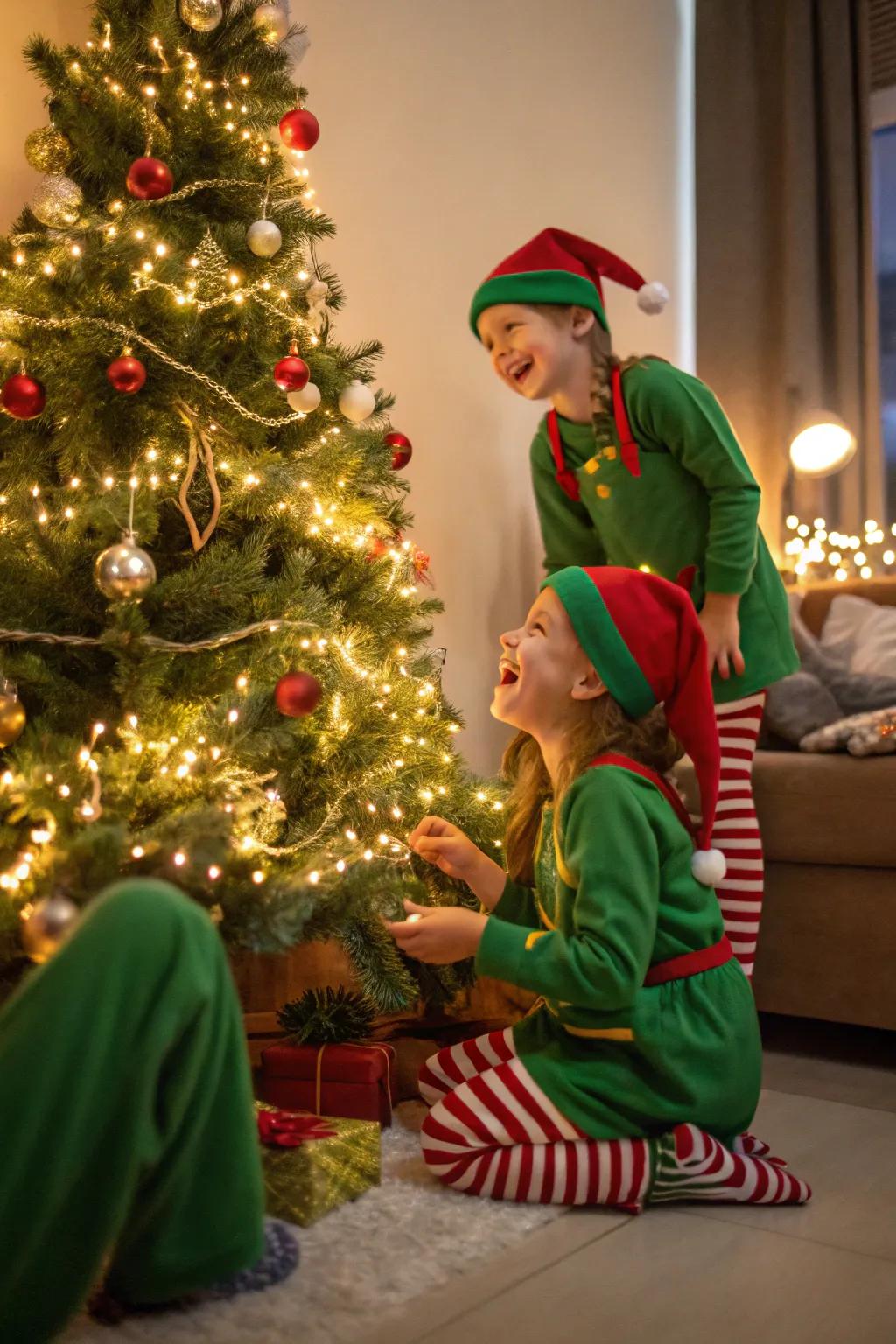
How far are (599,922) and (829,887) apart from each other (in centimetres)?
80

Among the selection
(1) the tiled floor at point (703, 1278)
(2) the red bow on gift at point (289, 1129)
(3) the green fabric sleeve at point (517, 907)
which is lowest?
(1) the tiled floor at point (703, 1278)

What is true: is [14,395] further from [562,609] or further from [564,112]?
[564,112]

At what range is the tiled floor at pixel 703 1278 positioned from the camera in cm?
95

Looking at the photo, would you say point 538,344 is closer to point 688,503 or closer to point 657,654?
point 688,503

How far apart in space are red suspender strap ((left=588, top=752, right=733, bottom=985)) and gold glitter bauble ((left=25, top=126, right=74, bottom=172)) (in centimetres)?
110

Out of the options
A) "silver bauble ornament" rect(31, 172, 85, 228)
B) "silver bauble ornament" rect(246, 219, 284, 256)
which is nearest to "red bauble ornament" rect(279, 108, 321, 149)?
"silver bauble ornament" rect(246, 219, 284, 256)

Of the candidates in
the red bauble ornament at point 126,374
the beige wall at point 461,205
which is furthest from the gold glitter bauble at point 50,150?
the beige wall at point 461,205

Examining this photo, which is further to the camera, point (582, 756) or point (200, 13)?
point (200, 13)

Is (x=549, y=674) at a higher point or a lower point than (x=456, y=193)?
lower

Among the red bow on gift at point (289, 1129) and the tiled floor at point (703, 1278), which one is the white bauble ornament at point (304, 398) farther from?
the tiled floor at point (703, 1278)

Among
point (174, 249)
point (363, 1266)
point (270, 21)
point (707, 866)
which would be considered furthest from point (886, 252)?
point (363, 1266)

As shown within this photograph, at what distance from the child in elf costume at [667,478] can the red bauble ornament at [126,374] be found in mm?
590

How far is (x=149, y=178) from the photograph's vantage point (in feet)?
4.60

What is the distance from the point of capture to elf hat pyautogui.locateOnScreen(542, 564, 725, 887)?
1.31 metres
